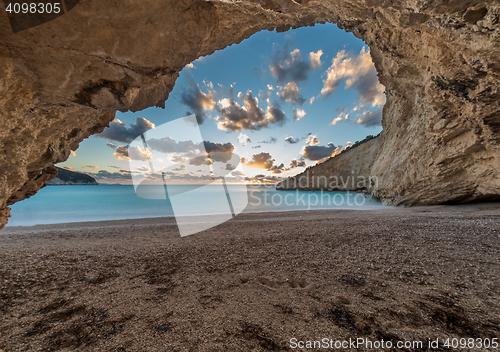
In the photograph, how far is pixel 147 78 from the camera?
2.28m

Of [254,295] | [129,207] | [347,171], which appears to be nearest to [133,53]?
[254,295]

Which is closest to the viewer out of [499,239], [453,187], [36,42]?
[36,42]

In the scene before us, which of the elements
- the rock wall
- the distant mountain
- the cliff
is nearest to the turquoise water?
the cliff

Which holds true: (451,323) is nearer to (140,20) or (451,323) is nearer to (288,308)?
(288,308)

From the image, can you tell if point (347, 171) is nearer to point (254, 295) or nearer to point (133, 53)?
point (254, 295)

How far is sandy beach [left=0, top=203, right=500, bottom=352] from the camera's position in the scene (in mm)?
1309

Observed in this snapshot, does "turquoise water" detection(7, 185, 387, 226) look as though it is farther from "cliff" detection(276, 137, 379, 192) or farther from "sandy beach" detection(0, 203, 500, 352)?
"sandy beach" detection(0, 203, 500, 352)

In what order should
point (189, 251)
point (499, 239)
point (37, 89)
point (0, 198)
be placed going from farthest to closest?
point (189, 251), point (499, 239), point (0, 198), point (37, 89)

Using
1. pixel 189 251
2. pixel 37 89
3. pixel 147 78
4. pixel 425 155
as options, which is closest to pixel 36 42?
pixel 37 89

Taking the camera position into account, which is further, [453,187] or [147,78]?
[453,187]

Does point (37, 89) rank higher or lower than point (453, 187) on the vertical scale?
higher

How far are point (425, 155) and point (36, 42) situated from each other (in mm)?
12921

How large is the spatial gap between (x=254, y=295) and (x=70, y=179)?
319ft

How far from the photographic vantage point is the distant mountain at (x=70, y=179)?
64500mm
